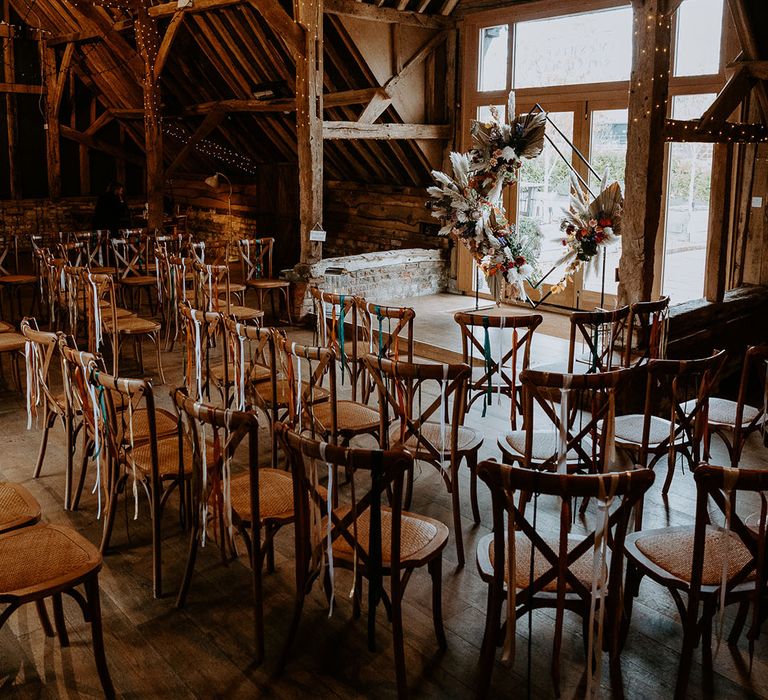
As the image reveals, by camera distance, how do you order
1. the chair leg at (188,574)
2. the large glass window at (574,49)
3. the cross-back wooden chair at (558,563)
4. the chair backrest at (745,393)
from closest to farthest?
1. the cross-back wooden chair at (558,563)
2. the chair leg at (188,574)
3. the chair backrest at (745,393)
4. the large glass window at (574,49)

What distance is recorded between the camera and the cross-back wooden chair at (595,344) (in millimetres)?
4855

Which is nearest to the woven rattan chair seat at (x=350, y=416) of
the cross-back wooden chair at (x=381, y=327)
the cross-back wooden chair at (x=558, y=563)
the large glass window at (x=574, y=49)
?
the cross-back wooden chair at (x=381, y=327)

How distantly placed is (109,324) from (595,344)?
12.6 ft

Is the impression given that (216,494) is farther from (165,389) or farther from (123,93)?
(123,93)

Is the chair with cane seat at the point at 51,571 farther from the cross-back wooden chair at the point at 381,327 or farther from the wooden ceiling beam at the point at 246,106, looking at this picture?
the wooden ceiling beam at the point at 246,106

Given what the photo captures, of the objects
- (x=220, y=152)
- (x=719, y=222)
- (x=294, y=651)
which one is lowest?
(x=294, y=651)

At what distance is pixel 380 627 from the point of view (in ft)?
10.8

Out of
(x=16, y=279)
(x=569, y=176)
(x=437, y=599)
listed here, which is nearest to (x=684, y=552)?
(x=437, y=599)

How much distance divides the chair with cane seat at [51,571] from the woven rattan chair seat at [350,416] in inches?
63.1

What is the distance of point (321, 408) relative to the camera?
466 centimetres

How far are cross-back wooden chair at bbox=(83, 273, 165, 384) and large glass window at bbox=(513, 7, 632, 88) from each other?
505 cm

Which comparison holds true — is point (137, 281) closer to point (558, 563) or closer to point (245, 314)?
point (245, 314)

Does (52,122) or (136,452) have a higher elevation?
(52,122)

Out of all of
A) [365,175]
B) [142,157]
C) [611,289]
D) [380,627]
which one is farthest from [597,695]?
[142,157]
